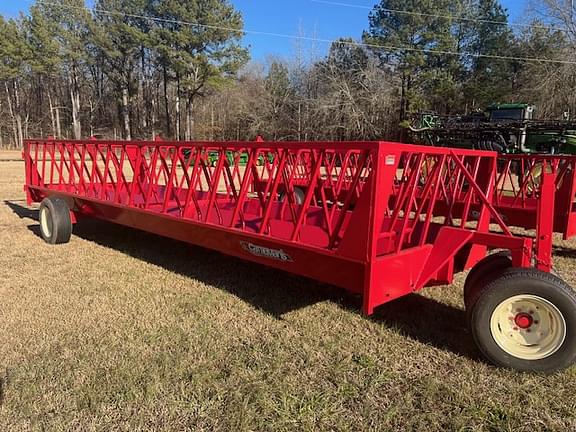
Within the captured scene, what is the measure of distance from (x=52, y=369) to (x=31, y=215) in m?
6.12

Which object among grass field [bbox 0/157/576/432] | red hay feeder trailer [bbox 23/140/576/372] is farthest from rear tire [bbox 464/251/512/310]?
grass field [bbox 0/157/576/432]

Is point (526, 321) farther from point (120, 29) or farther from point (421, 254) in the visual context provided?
point (120, 29)

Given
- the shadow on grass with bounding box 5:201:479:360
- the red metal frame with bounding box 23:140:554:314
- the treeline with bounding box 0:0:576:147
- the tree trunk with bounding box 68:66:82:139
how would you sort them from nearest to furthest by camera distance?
the red metal frame with bounding box 23:140:554:314 → the shadow on grass with bounding box 5:201:479:360 → the treeline with bounding box 0:0:576:147 → the tree trunk with bounding box 68:66:82:139

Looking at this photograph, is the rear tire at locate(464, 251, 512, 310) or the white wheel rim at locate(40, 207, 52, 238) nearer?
the rear tire at locate(464, 251, 512, 310)

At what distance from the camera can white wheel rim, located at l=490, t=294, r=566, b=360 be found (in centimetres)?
269

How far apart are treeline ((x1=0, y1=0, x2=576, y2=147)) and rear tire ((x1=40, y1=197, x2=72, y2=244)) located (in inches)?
1037

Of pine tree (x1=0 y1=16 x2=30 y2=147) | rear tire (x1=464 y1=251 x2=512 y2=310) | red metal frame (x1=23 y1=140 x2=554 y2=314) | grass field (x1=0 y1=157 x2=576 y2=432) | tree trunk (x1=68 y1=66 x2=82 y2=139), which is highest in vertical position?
pine tree (x1=0 y1=16 x2=30 y2=147)

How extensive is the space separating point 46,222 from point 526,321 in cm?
570

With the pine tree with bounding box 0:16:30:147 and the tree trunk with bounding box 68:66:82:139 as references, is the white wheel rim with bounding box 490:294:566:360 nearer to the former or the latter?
the pine tree with bounding box 0:16:30:147

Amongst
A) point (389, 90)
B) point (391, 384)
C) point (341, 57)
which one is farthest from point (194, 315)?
point (341, 57)

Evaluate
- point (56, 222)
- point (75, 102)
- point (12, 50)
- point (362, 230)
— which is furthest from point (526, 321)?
point (75, 102)

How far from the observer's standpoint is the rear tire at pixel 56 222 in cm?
578

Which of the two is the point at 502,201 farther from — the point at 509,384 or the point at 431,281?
the point at 509,384

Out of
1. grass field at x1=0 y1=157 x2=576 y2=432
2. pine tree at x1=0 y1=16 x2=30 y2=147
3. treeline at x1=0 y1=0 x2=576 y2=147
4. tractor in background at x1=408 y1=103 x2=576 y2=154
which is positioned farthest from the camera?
pine tree at x1=0 y1=16 x2=30 y2=147
